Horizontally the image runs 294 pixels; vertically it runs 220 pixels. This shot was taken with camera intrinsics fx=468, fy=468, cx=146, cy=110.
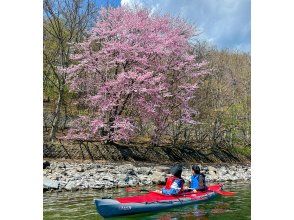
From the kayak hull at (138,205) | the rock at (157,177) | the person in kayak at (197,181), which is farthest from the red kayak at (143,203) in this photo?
the rock at (157,177)

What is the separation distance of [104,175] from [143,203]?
3.51 m

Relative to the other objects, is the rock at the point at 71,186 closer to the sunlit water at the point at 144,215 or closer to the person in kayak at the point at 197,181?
the sunlit water at the point at 144,215

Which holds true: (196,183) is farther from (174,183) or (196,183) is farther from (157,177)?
(157,177)

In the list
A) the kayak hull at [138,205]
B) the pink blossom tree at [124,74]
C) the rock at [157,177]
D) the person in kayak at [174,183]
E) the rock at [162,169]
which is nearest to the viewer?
the kayak hull at [138,205]

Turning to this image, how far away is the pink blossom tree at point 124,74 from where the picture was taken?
1274 cm

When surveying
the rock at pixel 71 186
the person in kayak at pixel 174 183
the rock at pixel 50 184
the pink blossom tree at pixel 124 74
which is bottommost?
the rock at pixel 71 186

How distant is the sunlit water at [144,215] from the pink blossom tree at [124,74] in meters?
4.13

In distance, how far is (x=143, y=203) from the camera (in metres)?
6.84

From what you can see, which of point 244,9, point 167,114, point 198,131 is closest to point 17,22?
point 244,9

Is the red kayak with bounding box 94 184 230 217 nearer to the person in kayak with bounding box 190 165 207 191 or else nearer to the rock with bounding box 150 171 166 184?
the person in kayak with bounding box 190 165 207 191

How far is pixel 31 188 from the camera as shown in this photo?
5.12 m

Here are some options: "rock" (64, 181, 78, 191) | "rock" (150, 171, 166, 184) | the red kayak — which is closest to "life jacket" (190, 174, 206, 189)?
the red kayak

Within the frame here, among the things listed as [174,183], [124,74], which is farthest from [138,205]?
[124,74]

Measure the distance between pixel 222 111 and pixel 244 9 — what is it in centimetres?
649
